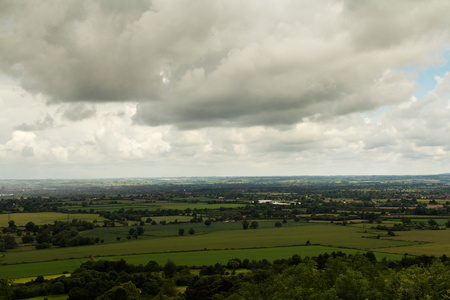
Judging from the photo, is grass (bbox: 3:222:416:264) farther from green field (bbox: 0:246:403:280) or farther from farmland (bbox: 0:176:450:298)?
green field (bbox: 0:246:403:280)

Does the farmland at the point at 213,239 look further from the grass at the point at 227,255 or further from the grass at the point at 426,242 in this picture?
the grass at the point at 227,255

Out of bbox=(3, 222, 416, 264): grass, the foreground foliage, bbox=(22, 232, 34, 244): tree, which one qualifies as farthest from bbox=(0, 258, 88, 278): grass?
bbox=(22, 232, 34, 244): tree

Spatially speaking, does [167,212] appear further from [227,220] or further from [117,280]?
[117,280]

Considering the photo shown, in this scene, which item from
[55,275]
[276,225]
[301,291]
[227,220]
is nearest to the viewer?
[301,291]

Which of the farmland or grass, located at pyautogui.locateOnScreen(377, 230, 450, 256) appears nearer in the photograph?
grass, located at pyautogui.locateOnScreen(377, 230, 450, 256)

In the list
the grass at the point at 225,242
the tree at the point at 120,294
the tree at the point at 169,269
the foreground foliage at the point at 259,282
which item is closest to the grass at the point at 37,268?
the grass at the point at 225,242

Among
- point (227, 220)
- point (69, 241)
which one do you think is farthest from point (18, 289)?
point (227, 220)

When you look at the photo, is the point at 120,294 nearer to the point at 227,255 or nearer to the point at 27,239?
the point at 227,255

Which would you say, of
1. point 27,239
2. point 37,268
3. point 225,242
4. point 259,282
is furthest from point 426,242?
point 27,239

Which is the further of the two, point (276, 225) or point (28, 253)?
point (276, 225)
